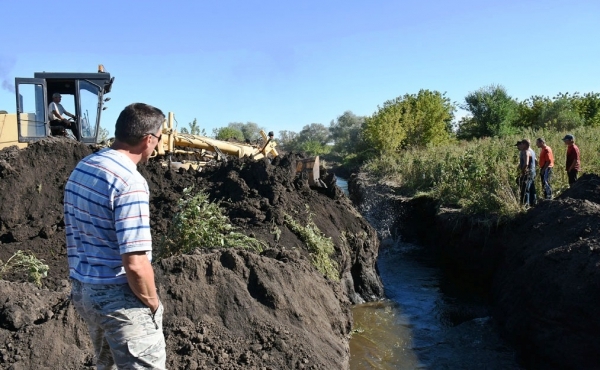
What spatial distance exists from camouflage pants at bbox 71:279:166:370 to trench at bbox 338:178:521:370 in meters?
4.91

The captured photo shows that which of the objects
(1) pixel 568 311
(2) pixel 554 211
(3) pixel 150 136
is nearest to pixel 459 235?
(2) pixel 554 211

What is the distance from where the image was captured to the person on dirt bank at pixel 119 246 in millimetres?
2842

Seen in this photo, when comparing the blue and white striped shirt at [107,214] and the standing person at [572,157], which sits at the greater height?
the standing person at [572,157]

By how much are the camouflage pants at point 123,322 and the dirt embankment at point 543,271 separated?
18.8 feet

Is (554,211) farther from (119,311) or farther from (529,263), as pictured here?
(119,311)

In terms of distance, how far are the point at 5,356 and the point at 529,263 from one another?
7627mm

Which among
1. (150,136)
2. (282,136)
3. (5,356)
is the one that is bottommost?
(5,356)

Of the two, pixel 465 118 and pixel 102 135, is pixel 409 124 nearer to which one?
pixel 465 118

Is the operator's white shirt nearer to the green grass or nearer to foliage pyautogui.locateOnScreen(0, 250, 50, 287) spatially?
foliage pyautogui.locateOnScreen(0, 250, 50, 287)

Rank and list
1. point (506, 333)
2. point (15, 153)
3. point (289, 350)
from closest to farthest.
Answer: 1. point (289, 350)
2. point (506, 333)
3. point (15, 153)

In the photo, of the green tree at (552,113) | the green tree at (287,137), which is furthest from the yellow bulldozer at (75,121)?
the green tree at (287,137)

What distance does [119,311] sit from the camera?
9.61ft

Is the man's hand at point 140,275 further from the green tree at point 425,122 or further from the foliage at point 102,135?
the green tree at point 425,122

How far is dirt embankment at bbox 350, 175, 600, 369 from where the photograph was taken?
22.6ft
